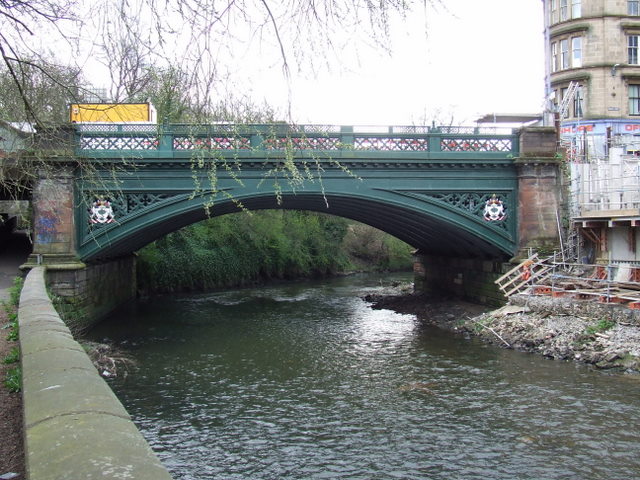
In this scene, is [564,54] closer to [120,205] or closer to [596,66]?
[596,66]

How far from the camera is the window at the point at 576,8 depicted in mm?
31594

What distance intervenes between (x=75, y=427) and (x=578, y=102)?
33.7m

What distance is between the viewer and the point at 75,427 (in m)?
2.59

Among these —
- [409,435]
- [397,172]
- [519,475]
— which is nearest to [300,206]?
[397,172]

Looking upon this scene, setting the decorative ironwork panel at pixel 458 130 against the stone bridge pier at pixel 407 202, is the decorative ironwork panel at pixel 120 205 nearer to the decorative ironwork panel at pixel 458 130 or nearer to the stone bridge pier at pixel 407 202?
the stone bridge pier at pixel 407 202

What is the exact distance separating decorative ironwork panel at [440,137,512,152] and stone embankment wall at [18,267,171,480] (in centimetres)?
1568

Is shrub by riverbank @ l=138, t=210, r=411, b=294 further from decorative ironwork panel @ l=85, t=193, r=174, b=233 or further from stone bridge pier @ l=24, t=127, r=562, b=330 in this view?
decorative ironwork panel @ l=85, t=193, r=174, b=233

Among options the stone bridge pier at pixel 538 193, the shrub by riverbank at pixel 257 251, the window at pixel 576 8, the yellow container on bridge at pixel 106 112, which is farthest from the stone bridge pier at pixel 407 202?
the window at pixel 576 8

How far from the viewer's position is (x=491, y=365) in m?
13.2

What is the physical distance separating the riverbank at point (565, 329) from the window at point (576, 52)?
1946 cm

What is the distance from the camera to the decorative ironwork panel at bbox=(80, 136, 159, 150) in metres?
16.3

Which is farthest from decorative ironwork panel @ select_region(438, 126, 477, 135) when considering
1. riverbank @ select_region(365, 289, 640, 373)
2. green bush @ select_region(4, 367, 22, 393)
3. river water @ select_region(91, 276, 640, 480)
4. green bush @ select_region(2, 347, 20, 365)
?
green bush @ select_region(4, 367, 22, 393)

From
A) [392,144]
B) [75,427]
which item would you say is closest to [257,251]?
[392,144]

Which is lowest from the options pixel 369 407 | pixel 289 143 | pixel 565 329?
pixel 369 407
